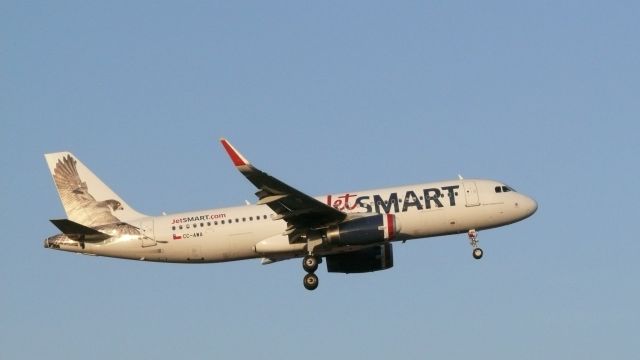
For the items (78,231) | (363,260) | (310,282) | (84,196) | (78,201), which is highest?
(84,196)

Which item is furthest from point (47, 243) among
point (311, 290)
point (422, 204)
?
point (422, 204)

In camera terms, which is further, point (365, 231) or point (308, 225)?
point (308, 225)

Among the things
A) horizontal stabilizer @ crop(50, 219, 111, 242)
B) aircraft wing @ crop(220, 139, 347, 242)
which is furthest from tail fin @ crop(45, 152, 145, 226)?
aircraft wing @ crop(220, 139, 347, 242)

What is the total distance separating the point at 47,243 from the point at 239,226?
1033cm

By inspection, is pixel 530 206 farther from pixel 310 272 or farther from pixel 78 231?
pixel 78 231

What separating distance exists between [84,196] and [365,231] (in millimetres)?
17200

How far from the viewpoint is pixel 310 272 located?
2694 inches

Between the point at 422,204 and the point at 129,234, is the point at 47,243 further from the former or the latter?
the point at 422,204

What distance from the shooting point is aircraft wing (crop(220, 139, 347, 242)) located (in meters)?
61.5

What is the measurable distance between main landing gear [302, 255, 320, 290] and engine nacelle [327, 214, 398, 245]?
2.21 metres

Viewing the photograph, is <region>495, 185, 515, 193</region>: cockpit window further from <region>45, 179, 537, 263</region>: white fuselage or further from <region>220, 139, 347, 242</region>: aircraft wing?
<region>220, 139, 347, 242</region>: aircraft wing

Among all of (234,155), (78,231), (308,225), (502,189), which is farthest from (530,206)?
(78,231)

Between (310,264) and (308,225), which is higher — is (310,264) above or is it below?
below

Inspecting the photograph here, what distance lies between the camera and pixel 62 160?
7500cm
